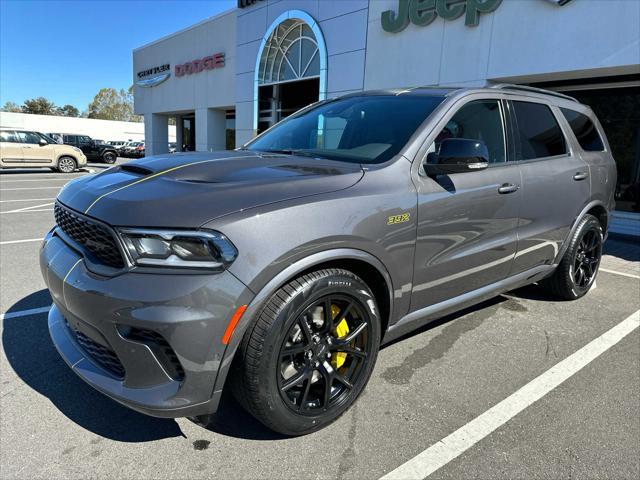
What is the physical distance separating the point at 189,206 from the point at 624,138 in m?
12.7

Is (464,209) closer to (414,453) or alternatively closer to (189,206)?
(414,453)

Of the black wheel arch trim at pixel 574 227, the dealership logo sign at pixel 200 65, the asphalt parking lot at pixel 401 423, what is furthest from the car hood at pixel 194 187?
the dealership logo sign at pixel 200 65

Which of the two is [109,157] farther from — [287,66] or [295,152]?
[295,152]

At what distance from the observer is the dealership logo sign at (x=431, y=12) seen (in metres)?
10.7

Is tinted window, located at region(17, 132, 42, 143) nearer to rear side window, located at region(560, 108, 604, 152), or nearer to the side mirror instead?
rear side window, located at region(560, 108, 604, 152)

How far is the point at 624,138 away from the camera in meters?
11.3

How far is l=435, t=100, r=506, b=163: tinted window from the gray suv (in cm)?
1

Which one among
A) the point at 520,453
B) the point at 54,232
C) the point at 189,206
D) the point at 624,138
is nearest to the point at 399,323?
the point at 520,453

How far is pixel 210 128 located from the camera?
24.6 m

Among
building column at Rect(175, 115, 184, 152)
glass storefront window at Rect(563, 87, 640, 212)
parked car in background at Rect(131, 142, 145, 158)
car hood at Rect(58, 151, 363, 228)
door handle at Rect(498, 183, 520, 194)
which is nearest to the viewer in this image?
car hood at Rect(58, 151, 363, 228)

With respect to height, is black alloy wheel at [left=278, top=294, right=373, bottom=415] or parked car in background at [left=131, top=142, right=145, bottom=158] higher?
parked car in background at [left=131, top=142, right=145, bottom=158]

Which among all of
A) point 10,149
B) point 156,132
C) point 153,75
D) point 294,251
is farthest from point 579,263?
point 156,132

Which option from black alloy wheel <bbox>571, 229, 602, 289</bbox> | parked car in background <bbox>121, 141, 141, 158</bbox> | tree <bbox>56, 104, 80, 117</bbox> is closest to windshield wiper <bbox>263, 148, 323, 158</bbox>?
black alloy wheel <bbox>571, 229, 602, 289</bbox>

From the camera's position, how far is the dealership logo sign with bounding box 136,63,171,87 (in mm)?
27750
